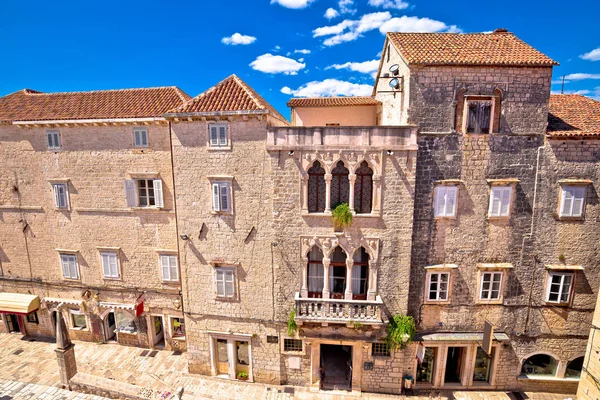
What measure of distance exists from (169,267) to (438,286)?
15254mm

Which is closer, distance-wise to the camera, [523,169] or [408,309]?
[523,169]

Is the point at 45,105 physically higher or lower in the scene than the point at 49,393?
higher

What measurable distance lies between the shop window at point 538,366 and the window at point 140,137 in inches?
968

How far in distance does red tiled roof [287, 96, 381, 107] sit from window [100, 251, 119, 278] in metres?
15.2

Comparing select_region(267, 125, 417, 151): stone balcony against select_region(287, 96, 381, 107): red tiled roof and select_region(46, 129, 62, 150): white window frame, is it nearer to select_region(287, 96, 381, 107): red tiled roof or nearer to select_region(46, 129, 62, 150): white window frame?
select_region(287, 96, 381, 107): red tiled roof

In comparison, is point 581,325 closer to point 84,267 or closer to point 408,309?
point 408,309

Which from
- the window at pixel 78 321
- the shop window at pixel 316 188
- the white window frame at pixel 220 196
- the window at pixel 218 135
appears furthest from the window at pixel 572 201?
the window at pixel 78 321

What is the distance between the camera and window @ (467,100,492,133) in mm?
12523

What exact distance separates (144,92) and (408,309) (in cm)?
2002

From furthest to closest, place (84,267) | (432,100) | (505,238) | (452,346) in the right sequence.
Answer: (84,267)
(452,346)
(505,238)
(432,100)

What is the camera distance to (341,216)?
12734 millimetres

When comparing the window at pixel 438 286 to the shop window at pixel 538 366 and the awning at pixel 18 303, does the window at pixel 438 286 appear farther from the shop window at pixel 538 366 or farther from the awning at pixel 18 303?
the awning at pixel 18 303

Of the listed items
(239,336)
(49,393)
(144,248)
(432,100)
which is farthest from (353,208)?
(49,393)

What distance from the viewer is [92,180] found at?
1606cm
